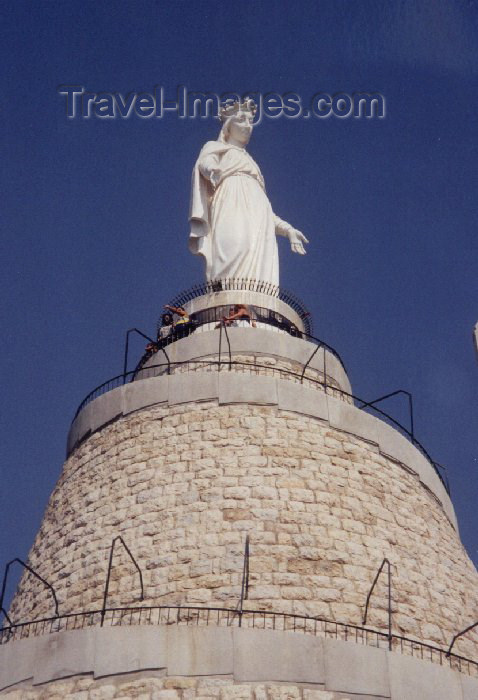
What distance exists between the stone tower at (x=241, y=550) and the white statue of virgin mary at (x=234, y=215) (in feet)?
11.1

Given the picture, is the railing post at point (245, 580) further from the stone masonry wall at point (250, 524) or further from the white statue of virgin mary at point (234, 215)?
the white statue of virgin mary at point (234, 215)

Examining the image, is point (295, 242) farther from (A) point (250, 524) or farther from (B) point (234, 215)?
(A) point (250, 524)

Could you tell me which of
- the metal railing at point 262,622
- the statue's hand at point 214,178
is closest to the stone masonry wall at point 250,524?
the metal railing at point 262,622

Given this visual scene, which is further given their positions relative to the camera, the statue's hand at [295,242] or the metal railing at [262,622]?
the statue's hand at [295,242]

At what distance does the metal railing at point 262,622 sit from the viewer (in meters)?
14.3

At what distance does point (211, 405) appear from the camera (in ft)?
59.1

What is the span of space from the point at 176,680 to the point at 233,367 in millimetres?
7503

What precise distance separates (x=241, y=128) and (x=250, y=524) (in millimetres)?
13684

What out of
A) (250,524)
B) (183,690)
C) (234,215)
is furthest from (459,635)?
(234,215)

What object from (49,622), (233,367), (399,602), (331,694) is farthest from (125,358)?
(331,694)

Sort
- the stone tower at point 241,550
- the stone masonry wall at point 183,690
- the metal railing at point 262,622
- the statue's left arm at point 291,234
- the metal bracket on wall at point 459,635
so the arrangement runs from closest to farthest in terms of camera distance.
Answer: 1. the stone masonry wall at point 183,690
2. the stone tower at point 241,550
3. the metal railing at point 262,622
4. the metal bracket on wall at point 459,635
5. the statue's left arm at point 291,234

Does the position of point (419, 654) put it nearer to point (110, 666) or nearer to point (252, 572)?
point (252, 572)

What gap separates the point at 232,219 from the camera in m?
24.2

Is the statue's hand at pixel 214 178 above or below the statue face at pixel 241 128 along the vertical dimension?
below
